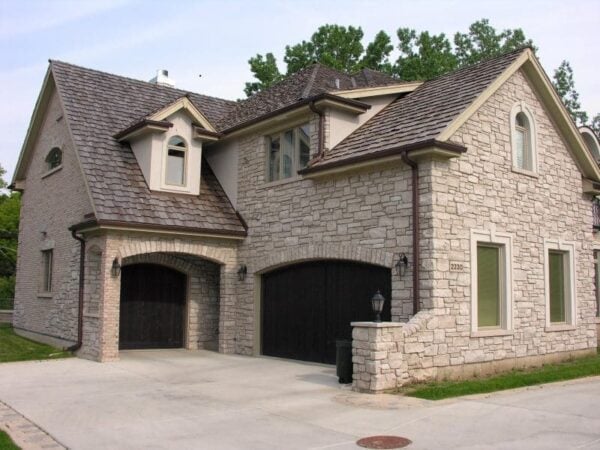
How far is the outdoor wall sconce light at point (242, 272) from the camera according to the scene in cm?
1634

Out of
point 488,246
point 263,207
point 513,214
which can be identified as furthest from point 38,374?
point 513,214

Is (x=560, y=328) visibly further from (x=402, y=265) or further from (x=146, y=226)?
(x=146, y=226)

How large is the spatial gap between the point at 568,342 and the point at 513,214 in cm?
360

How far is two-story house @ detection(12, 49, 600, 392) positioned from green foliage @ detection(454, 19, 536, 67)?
2351cm

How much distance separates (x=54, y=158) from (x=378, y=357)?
13439 mm

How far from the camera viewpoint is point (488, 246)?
13.1 m

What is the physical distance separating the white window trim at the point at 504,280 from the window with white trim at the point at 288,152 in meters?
4.56

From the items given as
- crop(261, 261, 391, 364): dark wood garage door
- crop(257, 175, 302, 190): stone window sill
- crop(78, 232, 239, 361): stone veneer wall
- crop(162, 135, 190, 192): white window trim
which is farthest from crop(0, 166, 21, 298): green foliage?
crop(261, 261, 391, 364): dark wood garage door

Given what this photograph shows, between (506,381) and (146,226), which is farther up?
(146,226)

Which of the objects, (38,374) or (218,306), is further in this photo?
(218,306)

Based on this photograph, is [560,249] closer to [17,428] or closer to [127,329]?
[127,329]

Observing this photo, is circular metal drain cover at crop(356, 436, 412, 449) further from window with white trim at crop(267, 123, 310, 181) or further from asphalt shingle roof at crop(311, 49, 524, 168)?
window with white trim at crop(267, 123, 310, 181)

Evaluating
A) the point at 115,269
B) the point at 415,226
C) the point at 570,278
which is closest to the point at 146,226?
the point at 115,269

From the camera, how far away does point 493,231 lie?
513 inches
